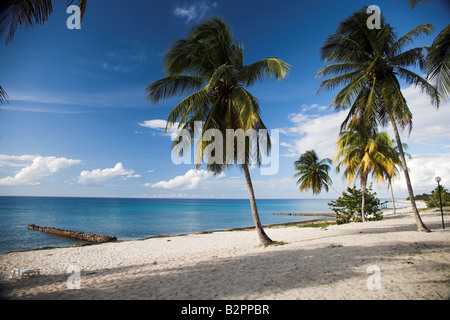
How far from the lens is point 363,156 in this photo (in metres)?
16.2

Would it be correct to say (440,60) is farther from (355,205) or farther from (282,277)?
(355,205)

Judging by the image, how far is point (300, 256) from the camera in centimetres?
672

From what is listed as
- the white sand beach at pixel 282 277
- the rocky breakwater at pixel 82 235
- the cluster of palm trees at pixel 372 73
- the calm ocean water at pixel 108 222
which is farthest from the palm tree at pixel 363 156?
the rocky breakwater at pixel 82 235

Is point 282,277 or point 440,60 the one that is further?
point 440,60

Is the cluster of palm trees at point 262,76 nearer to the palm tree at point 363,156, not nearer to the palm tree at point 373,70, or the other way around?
the palm tree at point 373,70

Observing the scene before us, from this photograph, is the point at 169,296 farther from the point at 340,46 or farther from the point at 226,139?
the point at 340,46

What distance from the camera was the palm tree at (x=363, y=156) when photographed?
15070mm

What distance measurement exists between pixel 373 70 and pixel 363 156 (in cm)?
857

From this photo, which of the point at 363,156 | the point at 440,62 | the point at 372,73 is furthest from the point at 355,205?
the point at 440,62

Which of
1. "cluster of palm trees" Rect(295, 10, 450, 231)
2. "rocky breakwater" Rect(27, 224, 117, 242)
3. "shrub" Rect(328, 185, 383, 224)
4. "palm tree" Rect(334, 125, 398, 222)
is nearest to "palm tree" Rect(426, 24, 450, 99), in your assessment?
"cluster of palm trees" Rect(295, 10, 450, 231)

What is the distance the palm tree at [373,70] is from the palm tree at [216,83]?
157 inches

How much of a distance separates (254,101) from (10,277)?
1001 cm

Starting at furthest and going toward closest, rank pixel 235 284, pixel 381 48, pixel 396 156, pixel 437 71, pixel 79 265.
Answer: pixel 396 156 → pixel 381 48 → pixel 79 265 → pixel 437 71 → pixel 235 284

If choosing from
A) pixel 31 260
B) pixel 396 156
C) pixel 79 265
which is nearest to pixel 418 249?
pixel 79 265
